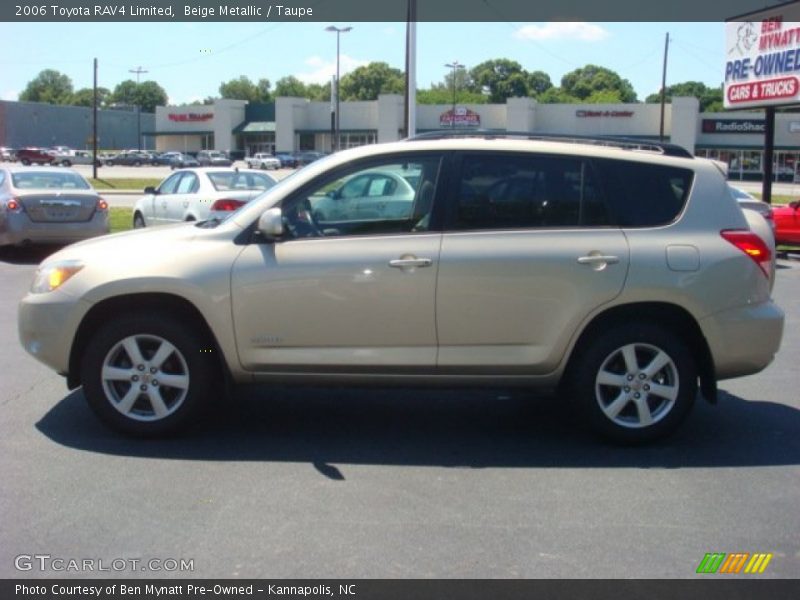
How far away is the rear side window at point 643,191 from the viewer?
5828mm

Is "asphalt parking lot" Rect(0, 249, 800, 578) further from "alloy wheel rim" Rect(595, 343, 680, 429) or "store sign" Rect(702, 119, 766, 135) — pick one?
"store sign" Rect(702, 119, 766, 135)

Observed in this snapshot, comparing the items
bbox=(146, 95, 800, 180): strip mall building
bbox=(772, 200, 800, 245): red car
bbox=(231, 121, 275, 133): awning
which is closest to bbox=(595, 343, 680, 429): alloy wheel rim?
bbox=(772, 200, 800, 245): red car

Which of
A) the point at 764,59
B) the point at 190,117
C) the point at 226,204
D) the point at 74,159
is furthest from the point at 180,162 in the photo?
the point at 226,204

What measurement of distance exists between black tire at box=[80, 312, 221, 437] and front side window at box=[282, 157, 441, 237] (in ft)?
3.13

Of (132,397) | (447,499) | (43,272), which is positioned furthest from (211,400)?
(447,499)

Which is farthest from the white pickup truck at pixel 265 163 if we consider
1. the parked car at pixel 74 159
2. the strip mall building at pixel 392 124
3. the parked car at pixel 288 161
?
the parked car at pixel 74 159

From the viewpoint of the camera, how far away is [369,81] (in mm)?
135250

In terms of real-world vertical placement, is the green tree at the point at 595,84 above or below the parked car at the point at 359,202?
above

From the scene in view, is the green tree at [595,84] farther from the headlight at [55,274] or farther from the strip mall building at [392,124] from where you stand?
the headlight at [55,274]

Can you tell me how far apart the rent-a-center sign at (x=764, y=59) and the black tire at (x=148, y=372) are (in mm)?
19452

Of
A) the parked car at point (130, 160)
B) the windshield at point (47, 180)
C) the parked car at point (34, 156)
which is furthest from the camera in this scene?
the parked car at point (130, 160)

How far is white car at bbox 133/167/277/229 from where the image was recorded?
14.1 m

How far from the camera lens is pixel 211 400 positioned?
590cm

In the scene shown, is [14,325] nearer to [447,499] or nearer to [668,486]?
[447,499]
